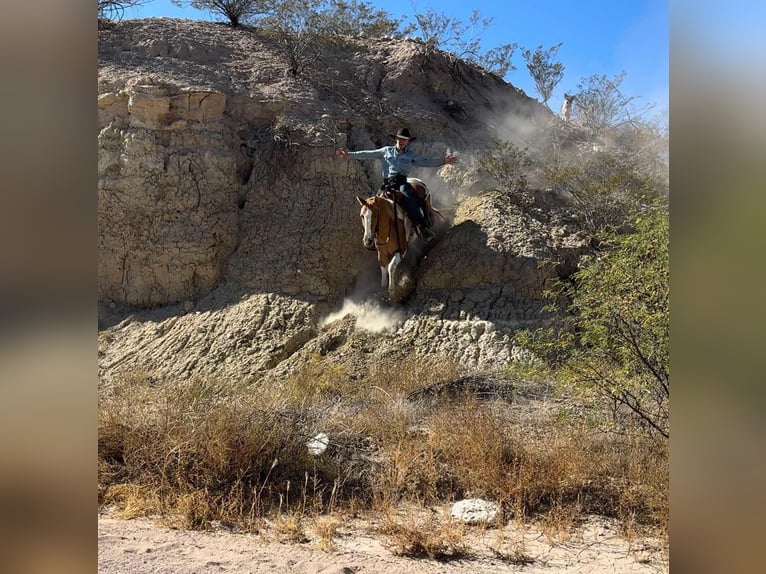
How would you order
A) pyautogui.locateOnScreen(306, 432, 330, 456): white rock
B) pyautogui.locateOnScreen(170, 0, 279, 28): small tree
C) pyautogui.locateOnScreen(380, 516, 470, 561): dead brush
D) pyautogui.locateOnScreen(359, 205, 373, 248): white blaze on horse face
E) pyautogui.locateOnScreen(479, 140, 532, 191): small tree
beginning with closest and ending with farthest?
pyautogui.locateOnScreen(380, 516, 470, 561): dead brush < pyautogui.locateOnScreen(306, 432, 330, 456): white rock < pyautogui.locateOnScreen(359, 205, 373, 248): white blaze on horse face < pyautogui.locateOnScreen(479, 140, 532, 191): small tree < pyautogui.locateOnScreen(170, 0, 279, 28): small tree

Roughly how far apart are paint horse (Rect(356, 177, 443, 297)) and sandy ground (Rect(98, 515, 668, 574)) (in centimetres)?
651

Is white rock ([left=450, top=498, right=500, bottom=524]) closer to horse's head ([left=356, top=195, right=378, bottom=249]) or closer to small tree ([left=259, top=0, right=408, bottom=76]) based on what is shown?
horse's head ([left=356, top=195, right=378, bottom=249])

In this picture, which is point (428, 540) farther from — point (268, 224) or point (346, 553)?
point (268, 224)

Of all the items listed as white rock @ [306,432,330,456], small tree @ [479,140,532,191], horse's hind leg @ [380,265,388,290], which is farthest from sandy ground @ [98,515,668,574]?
small tree @ [479,140,532,191]

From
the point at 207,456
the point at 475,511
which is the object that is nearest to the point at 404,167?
the point at 207,456

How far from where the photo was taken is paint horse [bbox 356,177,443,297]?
395 inches

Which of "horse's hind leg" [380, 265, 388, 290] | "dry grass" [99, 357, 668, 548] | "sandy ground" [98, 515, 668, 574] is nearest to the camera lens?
"sandy ground" [98, 515, 668, 574]

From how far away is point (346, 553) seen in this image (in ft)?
13.2

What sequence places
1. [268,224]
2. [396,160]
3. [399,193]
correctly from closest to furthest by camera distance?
[399,193]
[396,160]
[268,224]

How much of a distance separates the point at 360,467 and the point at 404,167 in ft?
22.8

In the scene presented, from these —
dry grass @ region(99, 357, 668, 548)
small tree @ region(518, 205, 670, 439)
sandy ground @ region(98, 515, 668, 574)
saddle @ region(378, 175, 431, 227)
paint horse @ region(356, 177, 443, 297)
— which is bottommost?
sandy ground @ region(98, 515, 668, 574)
